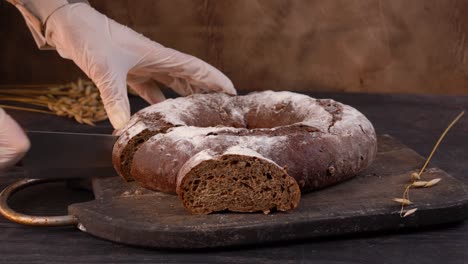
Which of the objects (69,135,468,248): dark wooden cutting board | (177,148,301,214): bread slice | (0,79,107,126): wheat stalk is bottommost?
(0,79,107,126): wheat stalk

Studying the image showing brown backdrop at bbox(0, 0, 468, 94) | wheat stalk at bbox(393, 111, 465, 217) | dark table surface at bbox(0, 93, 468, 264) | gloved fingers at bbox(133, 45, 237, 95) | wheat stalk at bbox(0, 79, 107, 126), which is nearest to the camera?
dark table surface at bbox(0, 93, 468, 264)

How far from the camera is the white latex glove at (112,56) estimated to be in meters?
2.06

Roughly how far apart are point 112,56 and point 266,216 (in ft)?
2.67

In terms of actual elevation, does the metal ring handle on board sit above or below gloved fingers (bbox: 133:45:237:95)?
below

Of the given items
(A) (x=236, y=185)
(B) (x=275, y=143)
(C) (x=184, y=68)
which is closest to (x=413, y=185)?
(B) (x=275, y=143)

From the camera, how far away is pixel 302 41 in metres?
3.01

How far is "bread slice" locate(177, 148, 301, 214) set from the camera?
1.50 metres

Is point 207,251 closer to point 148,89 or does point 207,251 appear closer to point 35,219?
point 35,219

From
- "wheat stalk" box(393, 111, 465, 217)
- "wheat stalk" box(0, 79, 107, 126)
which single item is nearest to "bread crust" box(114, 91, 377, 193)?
"wheat stalk" box(393, 111, 465, 217)

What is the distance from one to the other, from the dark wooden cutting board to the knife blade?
0.08 metres

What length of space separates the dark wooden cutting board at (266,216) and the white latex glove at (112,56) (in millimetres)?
413

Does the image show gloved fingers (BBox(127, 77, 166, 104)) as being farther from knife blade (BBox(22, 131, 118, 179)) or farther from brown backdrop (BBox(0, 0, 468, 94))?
brown backdrop (BBox(0, 0, 468, 94))

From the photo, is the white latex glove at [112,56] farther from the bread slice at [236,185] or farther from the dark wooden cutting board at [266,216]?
the bread slice at [236,185]

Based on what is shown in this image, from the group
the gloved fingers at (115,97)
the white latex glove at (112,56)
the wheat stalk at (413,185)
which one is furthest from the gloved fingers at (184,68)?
the wheat stalk at (413,185)
